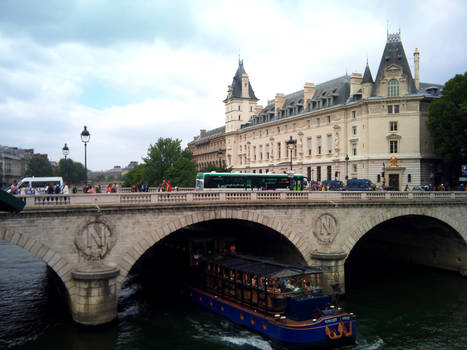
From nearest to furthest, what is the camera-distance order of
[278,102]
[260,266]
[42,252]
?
1. [42,252]
2. [260,266]
3. [278,102]

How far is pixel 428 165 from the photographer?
6325cm

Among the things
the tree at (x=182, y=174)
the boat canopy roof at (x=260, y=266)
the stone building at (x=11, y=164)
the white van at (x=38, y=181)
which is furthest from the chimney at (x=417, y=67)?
A: the stone building at (x=11, y=164)

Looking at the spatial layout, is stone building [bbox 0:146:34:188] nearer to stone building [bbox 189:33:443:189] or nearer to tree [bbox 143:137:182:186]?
tree [bbox 143:137:182:186]

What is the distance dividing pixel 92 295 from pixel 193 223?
749cm

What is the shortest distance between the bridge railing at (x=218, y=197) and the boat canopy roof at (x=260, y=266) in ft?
12.7

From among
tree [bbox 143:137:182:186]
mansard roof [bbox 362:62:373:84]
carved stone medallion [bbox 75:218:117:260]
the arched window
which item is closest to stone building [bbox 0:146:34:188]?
tree [bbox 143:137:182:186]

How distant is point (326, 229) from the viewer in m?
31.9

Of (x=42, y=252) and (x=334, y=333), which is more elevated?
(x=42, y=252)

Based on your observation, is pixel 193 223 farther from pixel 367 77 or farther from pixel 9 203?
pixel 367 77

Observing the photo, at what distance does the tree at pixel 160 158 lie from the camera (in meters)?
94.7

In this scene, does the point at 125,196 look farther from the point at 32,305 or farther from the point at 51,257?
the point at 32,305

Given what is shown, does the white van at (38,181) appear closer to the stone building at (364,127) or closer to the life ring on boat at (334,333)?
the stone building at (364,127)

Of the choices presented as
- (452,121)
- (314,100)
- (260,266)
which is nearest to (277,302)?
(260,266)

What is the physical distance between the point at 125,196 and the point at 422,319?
63.9 ft
